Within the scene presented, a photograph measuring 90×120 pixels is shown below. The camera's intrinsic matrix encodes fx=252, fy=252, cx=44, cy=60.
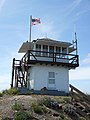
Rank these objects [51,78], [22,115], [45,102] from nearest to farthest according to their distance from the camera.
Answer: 1. [22,115]
2. [45,102]
3. [51,78]

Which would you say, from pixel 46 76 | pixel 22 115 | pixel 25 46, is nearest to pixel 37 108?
pixel 22 115

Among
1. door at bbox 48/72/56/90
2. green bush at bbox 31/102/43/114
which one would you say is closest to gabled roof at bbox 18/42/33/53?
door at bbox 48/72/56/90

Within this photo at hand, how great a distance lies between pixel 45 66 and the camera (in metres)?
28.5

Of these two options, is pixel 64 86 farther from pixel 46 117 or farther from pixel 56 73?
pixel 46 117

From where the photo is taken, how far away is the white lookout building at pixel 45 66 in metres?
27.8

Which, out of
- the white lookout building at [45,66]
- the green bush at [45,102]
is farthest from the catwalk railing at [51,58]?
the green bush at [45,102]

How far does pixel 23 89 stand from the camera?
82.3 ft

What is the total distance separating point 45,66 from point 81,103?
12417mm

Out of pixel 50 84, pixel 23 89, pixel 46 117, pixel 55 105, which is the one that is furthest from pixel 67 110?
pixel 50 84

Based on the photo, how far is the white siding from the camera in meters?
27.7

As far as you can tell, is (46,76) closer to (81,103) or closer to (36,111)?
(81,103)

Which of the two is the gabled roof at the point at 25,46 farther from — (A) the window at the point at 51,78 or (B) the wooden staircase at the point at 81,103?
(B) the wooden staircase at the point at 81,103

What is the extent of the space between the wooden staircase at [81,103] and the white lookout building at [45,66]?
925 centimetres

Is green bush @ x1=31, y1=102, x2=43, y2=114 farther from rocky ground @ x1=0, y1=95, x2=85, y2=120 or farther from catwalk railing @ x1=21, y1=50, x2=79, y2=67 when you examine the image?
catwalk railing @ x1=21, y1=50, x2=79, y2=67
